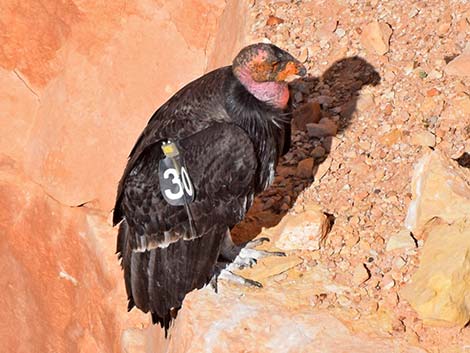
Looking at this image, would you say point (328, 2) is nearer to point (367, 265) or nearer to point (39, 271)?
point (367, 265)

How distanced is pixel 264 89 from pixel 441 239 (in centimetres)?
154

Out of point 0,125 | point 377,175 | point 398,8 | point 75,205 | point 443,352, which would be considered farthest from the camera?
point 0,125

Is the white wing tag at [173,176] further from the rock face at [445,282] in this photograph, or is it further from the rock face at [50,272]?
the rock face at [50,272]

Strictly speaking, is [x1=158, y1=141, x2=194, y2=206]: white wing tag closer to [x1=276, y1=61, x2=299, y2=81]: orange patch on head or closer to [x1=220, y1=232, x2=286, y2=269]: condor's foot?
[x1=220, y1=232, x2=286, y2=269]: condor's foot

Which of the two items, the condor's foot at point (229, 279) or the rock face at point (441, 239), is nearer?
the rock face at point (441, 239)

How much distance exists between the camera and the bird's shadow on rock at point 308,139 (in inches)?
303

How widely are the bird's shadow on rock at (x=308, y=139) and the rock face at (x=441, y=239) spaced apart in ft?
3.58

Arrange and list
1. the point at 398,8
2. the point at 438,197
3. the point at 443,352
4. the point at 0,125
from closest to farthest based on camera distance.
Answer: the point at 443,352 < the point at 438,197 < the point at 398,8 < the point at 0,125

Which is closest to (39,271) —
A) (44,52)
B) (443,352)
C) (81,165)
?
(81,165)

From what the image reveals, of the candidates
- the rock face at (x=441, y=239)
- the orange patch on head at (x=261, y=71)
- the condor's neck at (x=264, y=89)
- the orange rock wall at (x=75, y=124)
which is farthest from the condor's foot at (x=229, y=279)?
the orange rock wall at (x=75, y=124)

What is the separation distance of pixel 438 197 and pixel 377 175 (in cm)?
91

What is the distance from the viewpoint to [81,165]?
10.4m

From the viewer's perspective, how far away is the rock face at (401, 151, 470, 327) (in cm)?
624

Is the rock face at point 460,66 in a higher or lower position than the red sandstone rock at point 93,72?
lower
